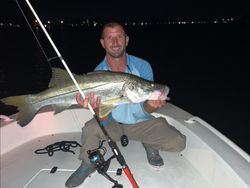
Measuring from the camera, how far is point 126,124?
5133 mm

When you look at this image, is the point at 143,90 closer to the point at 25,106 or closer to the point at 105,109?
the point at 105,109

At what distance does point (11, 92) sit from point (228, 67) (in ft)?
67.0

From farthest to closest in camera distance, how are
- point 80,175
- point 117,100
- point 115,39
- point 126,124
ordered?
1. point 126,124
2. point 115,39
3. point 80,175
4. point 117,100

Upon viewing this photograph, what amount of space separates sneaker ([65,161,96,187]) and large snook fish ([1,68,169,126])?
93 centimetres

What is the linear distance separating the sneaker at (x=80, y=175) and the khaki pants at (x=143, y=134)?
0.11 m

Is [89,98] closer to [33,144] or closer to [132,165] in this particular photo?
[132,165]

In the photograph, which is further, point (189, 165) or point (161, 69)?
point (161, 69)

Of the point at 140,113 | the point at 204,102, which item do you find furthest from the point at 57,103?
the point at 204,102

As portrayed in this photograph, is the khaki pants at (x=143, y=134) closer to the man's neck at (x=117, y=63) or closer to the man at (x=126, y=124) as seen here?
the man at (x=126, y=124)

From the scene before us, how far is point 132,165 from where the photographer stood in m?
5.05

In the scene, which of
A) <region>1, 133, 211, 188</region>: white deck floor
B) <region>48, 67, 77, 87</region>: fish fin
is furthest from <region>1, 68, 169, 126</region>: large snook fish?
<region>1, 133, 211, 188</region>: white deck floor

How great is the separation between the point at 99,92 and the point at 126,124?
1.09m

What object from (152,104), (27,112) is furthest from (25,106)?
(152,104)

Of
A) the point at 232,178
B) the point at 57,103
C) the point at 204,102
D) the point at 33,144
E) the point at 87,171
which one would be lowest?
the point at 204,102
